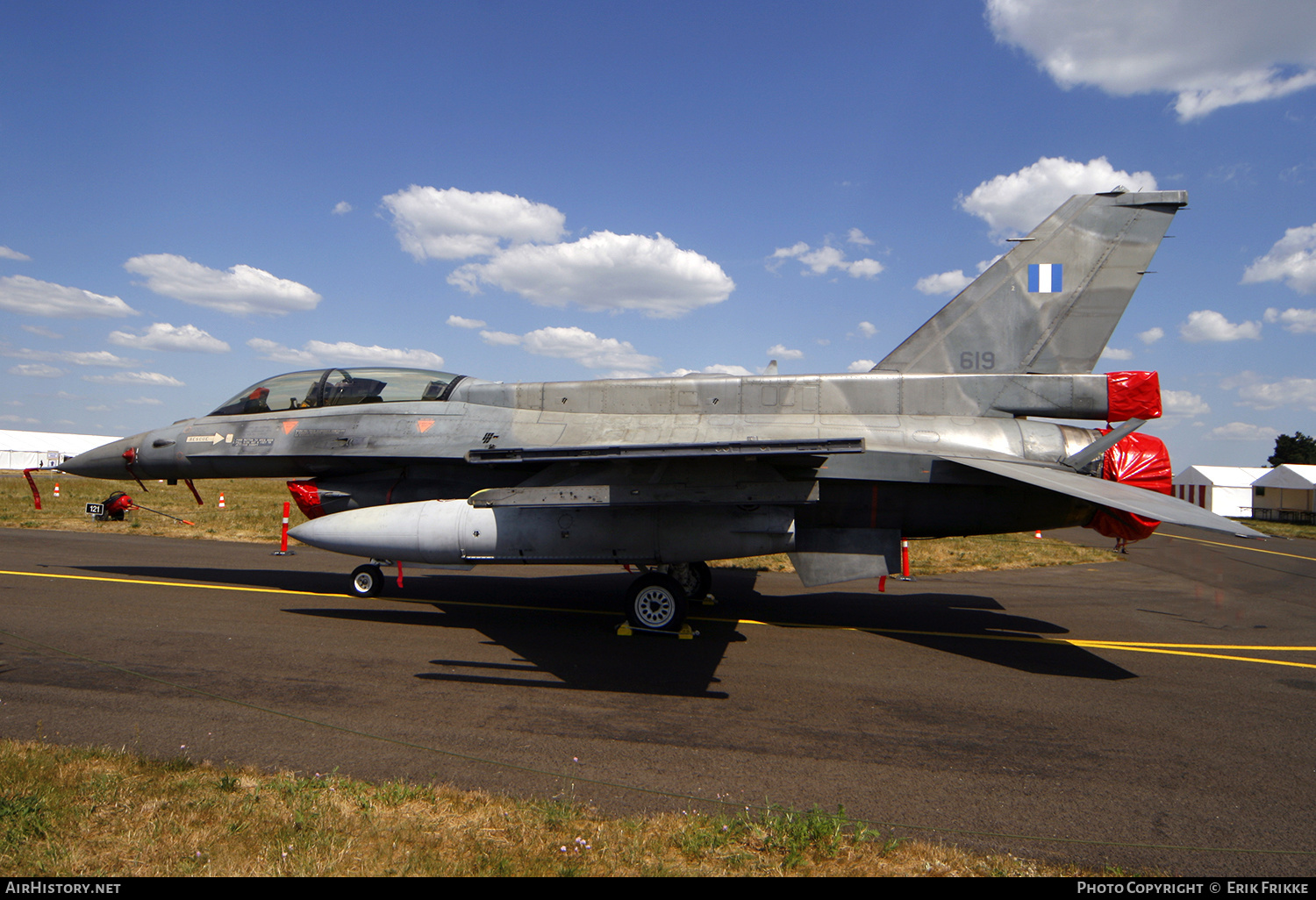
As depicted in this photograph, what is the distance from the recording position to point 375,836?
10.9 feet

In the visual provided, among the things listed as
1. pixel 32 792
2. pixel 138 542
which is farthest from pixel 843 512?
pixel 138 542

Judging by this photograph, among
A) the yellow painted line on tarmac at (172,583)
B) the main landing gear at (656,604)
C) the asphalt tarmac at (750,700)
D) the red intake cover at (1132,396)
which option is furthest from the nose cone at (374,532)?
the red intake cover at (1132,396)

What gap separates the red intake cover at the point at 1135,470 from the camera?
804 cm

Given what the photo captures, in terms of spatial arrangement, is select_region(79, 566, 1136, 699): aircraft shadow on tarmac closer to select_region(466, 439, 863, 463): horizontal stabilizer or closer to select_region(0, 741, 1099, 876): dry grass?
select_region(466, 439, 863, 463): horizontal stabilizer

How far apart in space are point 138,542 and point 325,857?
15.6m

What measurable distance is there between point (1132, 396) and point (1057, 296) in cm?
155

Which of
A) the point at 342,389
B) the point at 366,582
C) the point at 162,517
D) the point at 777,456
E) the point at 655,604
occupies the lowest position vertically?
the point at 366,582

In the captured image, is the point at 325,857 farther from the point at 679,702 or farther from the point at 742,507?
the point at 742,507

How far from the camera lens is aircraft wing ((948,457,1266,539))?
18.6 feet

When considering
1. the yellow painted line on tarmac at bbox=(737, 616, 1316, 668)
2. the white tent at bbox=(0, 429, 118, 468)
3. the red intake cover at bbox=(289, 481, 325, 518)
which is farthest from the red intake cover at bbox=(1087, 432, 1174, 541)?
the white tent at bbox=(0, 429, 118, 468)

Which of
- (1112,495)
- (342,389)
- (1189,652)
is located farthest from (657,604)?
(1189,652)

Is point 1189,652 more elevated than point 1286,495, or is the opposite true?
point 1286,495

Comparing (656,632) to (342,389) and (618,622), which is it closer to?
(618,622)

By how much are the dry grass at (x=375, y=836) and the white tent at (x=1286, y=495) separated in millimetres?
46721
